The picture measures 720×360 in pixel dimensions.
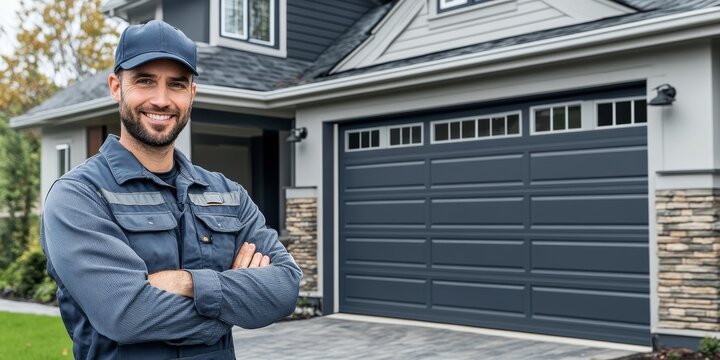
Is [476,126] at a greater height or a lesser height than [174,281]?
greater

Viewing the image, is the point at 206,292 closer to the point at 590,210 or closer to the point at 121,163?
the point at 121,163

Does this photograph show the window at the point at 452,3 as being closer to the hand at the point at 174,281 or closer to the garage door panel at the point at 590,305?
the garage door panel at the point at 590,305

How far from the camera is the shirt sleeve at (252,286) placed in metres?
1.96

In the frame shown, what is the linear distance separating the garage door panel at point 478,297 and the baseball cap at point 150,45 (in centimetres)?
729

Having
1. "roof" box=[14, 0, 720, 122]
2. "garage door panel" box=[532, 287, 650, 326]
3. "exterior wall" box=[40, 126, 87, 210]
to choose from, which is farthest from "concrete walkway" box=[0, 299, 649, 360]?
"exterior wall" box=[40, 126, 87, 210]

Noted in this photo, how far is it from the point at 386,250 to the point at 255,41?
4.42 m

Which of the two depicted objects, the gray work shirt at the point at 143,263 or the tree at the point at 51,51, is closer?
the gray work shirt at the point at 143,263

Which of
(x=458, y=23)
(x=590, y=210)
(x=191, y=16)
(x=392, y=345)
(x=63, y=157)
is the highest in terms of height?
(x=191, y=16)

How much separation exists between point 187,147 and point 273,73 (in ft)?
6.41

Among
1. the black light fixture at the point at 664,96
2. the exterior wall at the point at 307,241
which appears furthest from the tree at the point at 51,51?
the black light fixture at the point at 664,96

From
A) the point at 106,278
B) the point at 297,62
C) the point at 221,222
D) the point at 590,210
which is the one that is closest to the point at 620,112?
the point at 590,210

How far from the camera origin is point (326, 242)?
35.6 ft

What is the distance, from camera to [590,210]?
27.0 ft

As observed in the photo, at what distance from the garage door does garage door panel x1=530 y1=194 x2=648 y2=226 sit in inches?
0.5
